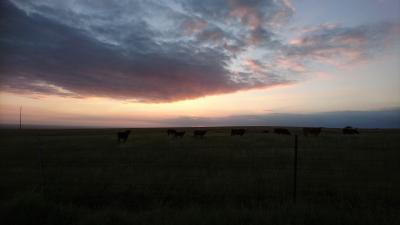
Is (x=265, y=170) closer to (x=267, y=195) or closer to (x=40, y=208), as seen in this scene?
(x=267, y=195)

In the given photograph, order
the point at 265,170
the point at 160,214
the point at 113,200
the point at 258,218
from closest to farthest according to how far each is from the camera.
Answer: the point at 258,218 < the point at 160,214 < the point at 113,200 < the point at 265,170

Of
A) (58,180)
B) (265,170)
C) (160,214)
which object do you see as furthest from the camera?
(265,170)

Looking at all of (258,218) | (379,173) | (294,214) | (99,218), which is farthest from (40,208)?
(379,173)

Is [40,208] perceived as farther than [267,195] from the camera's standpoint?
No

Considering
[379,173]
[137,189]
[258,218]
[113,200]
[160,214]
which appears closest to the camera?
[258,218]

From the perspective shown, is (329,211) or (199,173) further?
(199,173)

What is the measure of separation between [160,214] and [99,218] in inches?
50.4

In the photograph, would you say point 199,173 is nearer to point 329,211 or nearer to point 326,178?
point 326,178

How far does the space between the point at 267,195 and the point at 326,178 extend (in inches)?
137

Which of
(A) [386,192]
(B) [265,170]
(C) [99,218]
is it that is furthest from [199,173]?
(A) [386,192]

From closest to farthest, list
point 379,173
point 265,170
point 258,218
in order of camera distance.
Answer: point 258,218, point 379,173, point 265,170

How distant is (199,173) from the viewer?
10.7m

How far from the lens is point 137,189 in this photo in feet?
28.0

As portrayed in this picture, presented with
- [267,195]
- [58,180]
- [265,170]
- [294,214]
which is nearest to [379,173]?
[265,170]
